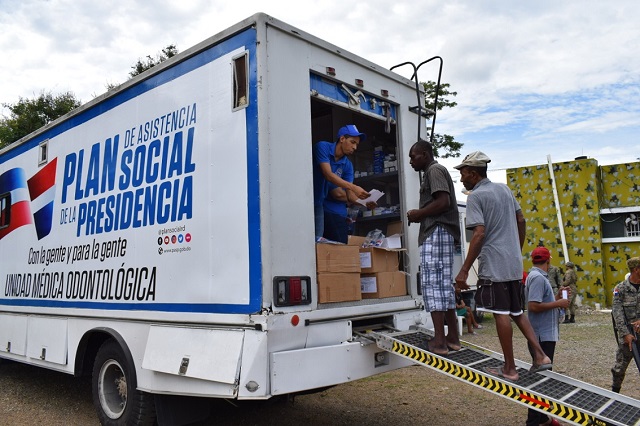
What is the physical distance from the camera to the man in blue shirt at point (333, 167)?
483cm

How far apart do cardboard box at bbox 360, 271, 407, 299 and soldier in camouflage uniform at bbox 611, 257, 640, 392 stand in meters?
2.25

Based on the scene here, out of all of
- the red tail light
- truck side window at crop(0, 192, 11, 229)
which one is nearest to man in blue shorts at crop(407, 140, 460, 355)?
the red tail light

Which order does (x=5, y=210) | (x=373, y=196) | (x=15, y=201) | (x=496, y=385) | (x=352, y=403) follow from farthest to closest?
(x=5, y=210) < (x=15, y=201) < (x=352, y=403) < (x=373, y=196) < (x=496, y=385)

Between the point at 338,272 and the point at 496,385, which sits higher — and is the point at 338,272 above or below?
above

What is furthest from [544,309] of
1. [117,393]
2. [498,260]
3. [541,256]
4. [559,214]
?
[559,214]

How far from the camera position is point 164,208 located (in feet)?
14.3

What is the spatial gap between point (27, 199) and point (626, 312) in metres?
6.49

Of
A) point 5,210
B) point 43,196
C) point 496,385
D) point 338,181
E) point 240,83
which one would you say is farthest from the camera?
point 5,210

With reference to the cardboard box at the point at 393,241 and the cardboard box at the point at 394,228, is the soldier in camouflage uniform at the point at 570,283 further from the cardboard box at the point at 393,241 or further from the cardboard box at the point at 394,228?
the cardboard box at the point at 393,241

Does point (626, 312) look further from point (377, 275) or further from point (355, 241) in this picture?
point (355, 241)

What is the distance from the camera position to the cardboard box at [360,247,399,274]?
15.2 feet

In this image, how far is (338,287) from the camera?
4152 millimetres

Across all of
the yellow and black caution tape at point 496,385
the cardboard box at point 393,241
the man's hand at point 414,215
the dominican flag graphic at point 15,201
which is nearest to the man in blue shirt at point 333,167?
the cardboard box at point 393,241

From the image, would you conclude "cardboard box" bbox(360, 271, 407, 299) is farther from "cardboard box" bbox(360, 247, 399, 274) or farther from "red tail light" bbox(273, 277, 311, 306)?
"red tail light" bbox(273, 277, 311, 306)
